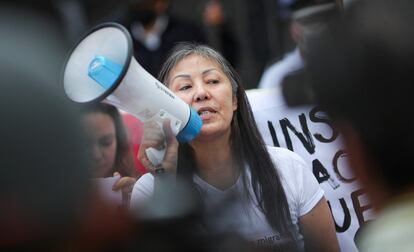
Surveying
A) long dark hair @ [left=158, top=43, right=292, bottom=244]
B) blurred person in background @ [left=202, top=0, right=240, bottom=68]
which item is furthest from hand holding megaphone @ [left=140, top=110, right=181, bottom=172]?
blurred person in background @ [left=202, top=0, right=240, bottom=68]

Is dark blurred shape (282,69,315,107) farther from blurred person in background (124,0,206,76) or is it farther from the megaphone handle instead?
blurred person in background (124,0,206,76)

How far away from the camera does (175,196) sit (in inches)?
57.2

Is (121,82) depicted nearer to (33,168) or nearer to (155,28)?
(33,168)

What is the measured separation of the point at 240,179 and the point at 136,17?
10.1ft

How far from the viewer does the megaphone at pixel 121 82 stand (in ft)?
7.02

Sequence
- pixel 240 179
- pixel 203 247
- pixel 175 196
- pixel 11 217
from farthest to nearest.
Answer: pixel 240 179
pixel 175 196
pixel 203 247
pixel 11 217

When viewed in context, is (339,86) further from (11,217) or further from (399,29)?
(11,217)

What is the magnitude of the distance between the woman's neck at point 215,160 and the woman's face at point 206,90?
52 millimetres

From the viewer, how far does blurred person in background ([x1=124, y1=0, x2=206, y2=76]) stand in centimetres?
505

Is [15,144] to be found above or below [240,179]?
above

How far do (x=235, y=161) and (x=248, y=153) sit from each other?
0.21 feet

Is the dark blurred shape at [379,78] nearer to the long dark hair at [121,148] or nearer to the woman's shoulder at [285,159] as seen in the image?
the woman's shoulder at [285,159]

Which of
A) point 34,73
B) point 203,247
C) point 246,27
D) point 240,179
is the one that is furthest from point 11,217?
point 246,27

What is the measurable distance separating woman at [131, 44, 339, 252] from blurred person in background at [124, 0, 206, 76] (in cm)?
234
